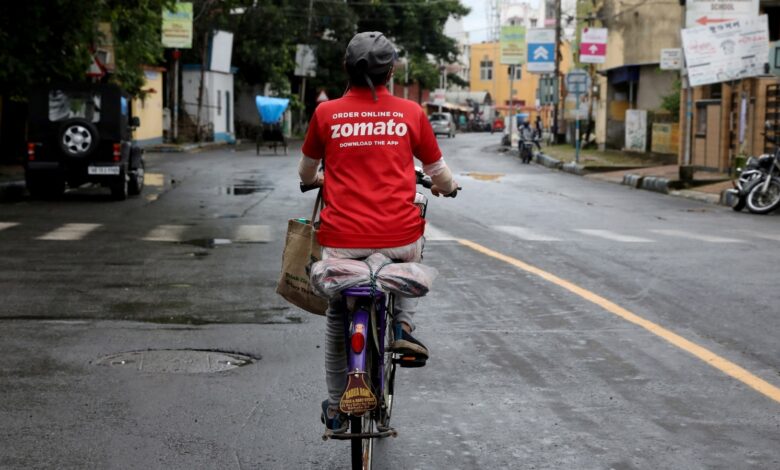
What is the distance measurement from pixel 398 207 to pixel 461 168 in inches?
1276

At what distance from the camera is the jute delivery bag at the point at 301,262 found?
5.18 metres

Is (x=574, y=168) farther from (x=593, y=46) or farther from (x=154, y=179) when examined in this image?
(x=154, y=179)

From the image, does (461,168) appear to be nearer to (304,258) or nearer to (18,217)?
(18,217)

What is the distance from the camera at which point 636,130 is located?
147 ft

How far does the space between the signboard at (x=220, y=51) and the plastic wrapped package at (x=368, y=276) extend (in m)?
53.4

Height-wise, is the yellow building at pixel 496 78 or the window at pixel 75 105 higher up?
the yellow building at pixel 496 78

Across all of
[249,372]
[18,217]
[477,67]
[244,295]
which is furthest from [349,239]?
[477,67]

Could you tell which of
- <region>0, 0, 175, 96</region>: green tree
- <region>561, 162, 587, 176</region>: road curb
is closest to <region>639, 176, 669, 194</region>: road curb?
<region>561, 162, 587, 176</region>: road curb

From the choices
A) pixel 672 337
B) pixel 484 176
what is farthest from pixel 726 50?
pixel 672 337

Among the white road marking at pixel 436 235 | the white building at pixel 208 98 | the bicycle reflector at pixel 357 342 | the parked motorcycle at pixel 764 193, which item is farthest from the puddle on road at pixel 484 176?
the bicycle reflector at pixel 357 342

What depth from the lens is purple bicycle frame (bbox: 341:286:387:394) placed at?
457cm

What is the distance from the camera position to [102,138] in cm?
2153

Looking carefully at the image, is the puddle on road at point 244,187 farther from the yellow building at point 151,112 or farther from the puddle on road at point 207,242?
the yellow building at point 151,112

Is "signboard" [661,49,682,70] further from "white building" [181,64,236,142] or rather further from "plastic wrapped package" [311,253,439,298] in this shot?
"plastic wrapped package" [311,253,439,298]
